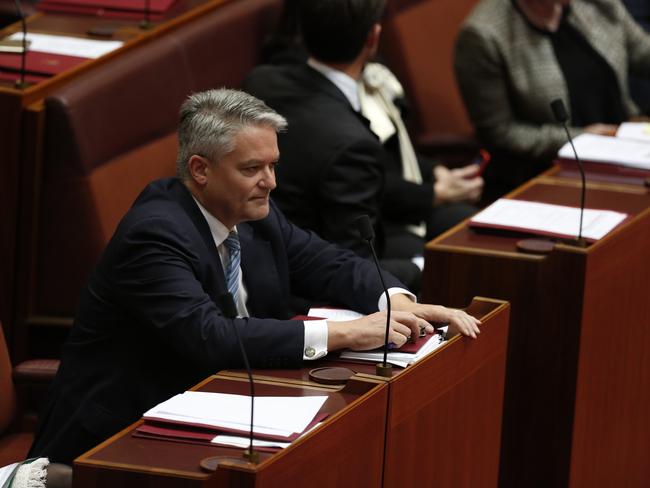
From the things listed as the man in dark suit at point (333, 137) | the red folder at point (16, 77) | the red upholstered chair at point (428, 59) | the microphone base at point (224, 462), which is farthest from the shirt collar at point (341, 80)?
the microphone base at point (224, 462)

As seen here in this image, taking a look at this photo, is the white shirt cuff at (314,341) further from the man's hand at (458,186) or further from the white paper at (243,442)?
the man's hand at (458,186)

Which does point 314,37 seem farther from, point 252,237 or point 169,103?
point 252,237

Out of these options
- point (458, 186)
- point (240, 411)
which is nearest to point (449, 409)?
point (240, 411)

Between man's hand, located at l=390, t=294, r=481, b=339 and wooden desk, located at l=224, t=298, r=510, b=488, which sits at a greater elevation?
man's hand, located at l=390, t=294, r=481, b=339

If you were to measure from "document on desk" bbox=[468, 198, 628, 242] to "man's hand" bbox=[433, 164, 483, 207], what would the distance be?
2.56ft

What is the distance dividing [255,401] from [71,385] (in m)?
0.51

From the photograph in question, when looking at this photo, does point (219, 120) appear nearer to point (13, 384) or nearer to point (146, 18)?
point (13, 384)

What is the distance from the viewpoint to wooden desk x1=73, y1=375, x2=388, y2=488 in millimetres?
2006

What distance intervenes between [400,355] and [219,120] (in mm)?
564

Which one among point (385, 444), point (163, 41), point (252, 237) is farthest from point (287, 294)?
point (163, 41)

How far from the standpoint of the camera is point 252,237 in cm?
287

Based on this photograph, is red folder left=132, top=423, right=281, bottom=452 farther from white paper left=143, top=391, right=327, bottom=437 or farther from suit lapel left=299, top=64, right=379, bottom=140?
suit lapel left=299, top=64, right=379, bottom=140

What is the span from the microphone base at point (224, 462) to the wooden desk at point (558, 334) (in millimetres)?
1180

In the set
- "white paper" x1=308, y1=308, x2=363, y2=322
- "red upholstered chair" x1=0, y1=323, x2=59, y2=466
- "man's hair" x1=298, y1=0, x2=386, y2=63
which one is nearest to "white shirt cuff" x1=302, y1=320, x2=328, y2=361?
"white paper" x1=308, y1=308, x2=363, y2=322
